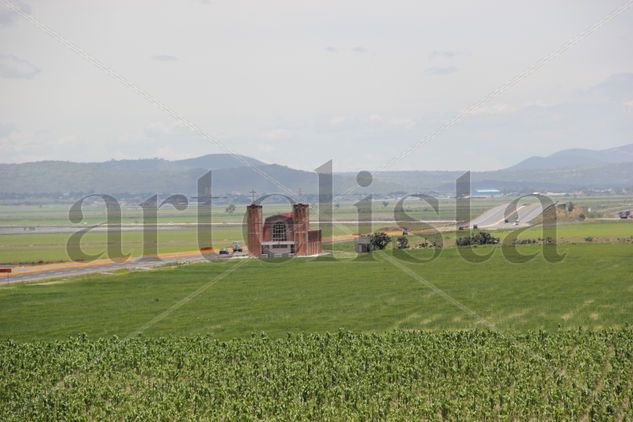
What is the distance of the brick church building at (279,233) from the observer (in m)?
92.7

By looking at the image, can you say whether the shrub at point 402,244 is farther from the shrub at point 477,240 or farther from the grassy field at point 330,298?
the grassy field at point 330,298

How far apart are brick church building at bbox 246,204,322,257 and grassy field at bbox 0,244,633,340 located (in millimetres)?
13626

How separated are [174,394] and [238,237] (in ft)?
367

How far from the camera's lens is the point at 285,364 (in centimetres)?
3234

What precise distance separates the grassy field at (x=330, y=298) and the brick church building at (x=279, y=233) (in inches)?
536

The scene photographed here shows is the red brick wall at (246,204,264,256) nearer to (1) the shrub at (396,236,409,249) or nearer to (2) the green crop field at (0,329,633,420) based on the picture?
(1) the shrub at (396,236,409,249)

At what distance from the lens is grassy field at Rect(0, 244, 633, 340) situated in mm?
43500

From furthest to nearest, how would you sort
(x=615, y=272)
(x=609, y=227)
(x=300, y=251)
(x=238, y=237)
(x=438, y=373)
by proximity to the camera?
(x=238, y=237) → (x=609, y=227) → (x=300, y=251) → (x=615, y=272) → (x=438, y=373)

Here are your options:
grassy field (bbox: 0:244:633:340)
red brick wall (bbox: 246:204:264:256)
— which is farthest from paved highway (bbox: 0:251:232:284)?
grassy field (bbox: 0:244:633:340)

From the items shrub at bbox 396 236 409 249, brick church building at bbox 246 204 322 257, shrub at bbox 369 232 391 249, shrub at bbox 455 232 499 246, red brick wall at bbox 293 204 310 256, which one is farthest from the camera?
shrub at bbox 369 232 391 249

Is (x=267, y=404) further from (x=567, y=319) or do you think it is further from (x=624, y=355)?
(x=567, y=319)

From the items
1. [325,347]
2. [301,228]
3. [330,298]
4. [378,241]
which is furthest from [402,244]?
[325,347]

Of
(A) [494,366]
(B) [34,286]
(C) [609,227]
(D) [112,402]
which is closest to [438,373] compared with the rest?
(A) [494,366]

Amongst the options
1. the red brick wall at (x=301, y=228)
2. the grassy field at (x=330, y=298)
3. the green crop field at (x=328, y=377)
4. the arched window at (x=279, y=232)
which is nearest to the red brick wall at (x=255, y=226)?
the arched window at (x=279, y=232)
